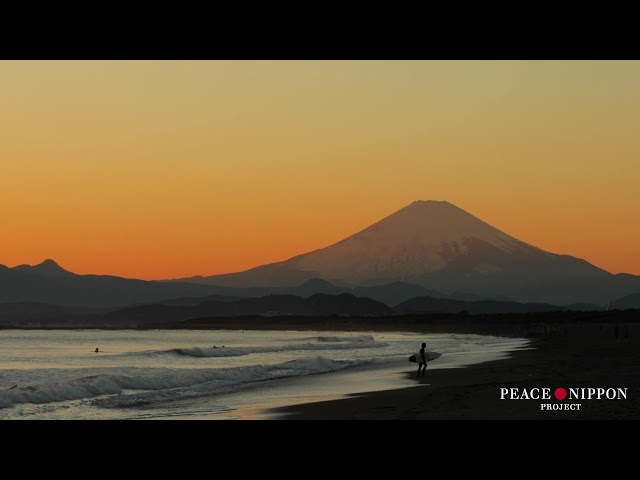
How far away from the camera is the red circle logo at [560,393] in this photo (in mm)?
21139

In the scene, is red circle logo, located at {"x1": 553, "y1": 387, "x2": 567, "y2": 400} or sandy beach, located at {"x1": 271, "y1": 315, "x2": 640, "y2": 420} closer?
sandy beach, located at {"x1": 271, "y1": 315, "x2": 640, "y2": 420}

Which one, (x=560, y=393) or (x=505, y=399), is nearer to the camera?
(x=505, y=399)

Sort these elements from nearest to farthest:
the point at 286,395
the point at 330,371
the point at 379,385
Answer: the point at 286,395 < the point at 379,385 < the point at 330,371

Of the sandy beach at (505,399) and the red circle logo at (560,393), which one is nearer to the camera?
the sandy beach at (505,399)

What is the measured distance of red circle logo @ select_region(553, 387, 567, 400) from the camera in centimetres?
2114

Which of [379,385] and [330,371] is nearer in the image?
[379,385]

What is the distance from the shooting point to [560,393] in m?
21.9

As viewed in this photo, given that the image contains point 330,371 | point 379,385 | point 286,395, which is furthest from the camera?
point 330,371
